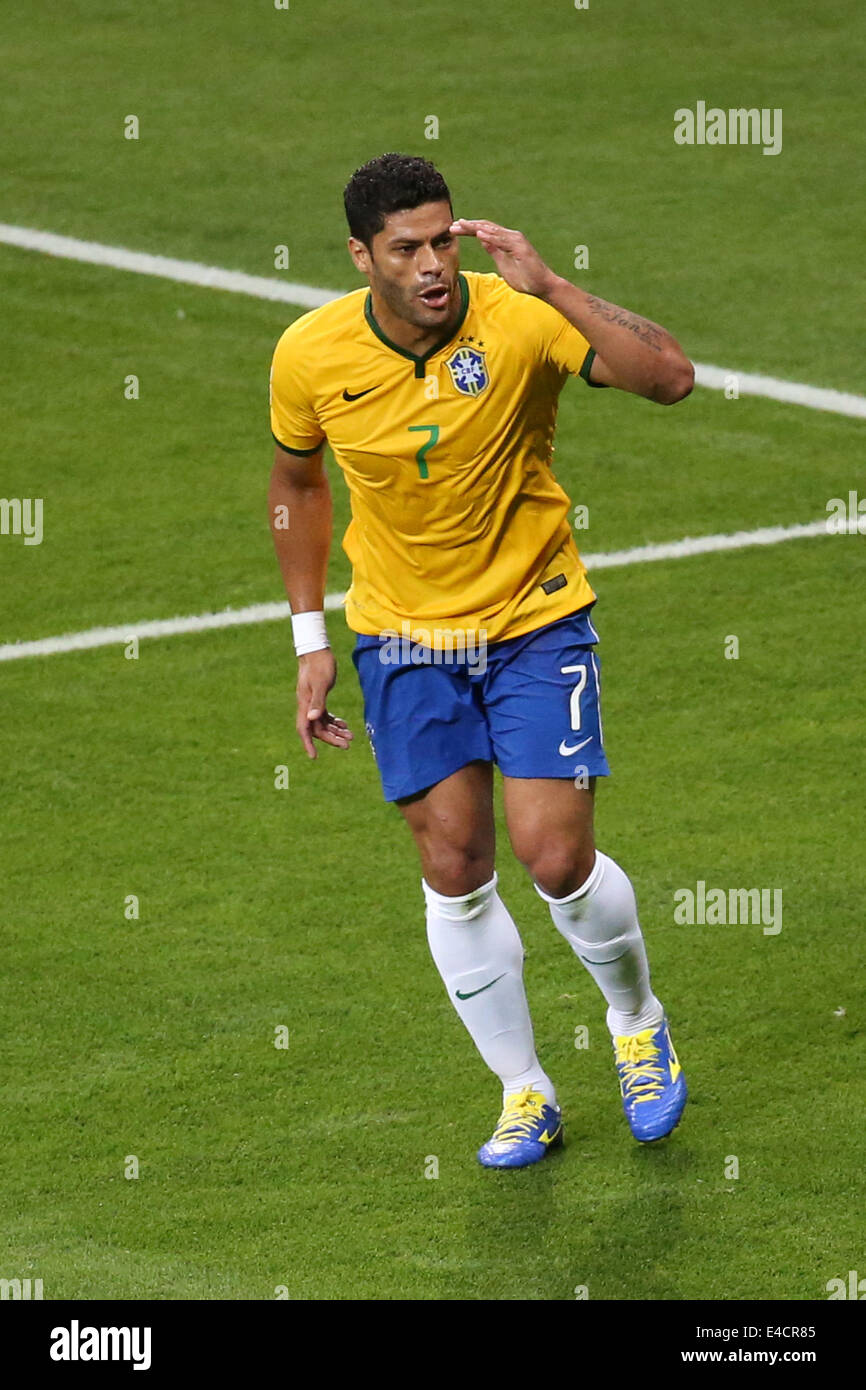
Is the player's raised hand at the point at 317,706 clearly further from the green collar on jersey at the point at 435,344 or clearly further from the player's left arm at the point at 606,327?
the player's left arm at the point at 606,327

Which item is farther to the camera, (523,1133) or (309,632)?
(309,632)

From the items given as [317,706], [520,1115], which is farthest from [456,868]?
[520,1115]

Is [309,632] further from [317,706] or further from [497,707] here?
[497,707]

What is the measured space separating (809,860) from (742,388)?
5314mm

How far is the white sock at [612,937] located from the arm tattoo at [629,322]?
4.27 ft

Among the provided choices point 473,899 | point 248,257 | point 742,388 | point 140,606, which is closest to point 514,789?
point 473,899

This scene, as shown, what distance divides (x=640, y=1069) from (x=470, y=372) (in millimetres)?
1846

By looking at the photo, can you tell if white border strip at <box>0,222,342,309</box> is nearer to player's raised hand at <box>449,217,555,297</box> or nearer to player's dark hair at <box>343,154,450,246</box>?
player's dark hair at <box>343,154,450,246</box>

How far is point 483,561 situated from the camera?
5539 millimetres

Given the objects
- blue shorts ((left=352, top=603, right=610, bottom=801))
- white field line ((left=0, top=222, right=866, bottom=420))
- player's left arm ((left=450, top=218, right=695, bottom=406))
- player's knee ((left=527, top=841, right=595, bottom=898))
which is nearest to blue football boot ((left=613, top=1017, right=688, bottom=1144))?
player's knee ((left=527, top=841, right=595, bottom=898))

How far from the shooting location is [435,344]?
17.9ft

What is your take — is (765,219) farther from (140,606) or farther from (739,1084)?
(739,1084)

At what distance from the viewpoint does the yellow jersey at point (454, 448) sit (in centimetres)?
542

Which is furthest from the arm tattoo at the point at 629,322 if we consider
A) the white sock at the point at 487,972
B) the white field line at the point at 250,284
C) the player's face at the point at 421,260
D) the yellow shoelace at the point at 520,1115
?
the white field line at the point at 250,284
